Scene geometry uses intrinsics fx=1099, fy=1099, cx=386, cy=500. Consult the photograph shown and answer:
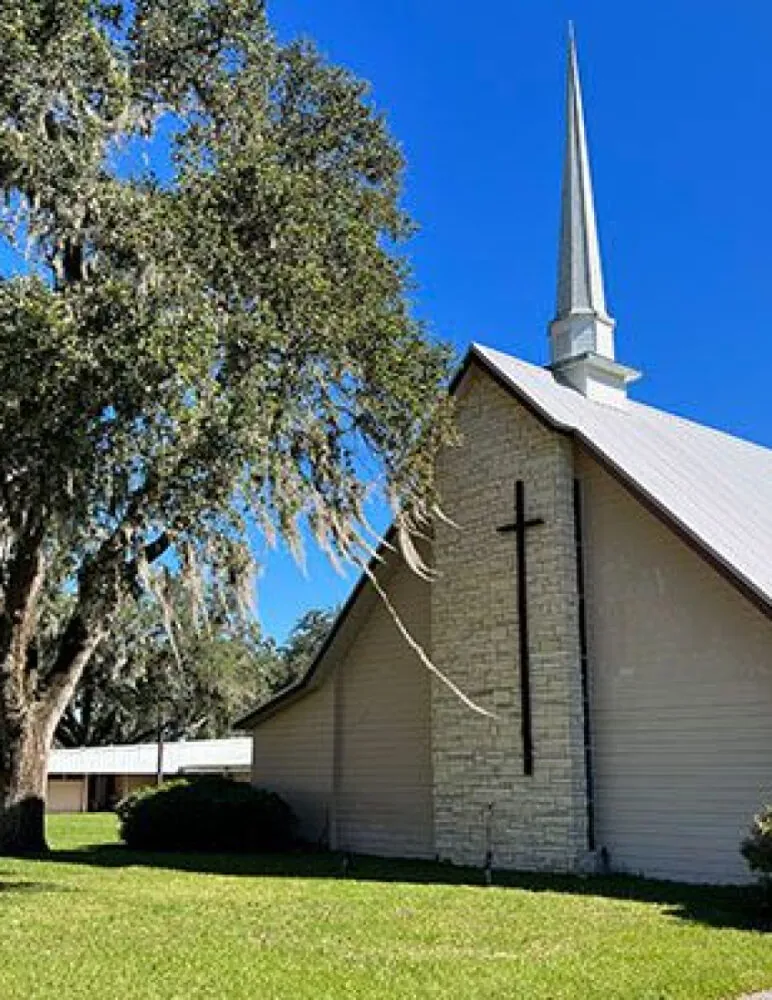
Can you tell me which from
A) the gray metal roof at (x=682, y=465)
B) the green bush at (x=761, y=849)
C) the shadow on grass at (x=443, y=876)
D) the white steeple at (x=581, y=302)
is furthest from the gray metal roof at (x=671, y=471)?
the shadow on grass at (x=443, y=876)

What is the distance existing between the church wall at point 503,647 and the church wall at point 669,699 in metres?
0.40

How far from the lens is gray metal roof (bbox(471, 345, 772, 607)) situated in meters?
12.4

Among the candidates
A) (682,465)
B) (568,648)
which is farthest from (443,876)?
(682,465)

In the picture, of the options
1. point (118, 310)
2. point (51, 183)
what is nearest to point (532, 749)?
point (118, 310)

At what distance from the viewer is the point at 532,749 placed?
13695 millimetres

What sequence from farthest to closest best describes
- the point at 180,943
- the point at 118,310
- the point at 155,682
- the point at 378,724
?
the point at 155,682 < the point at 378,724 < the point at 118,310 < the point at 180,943

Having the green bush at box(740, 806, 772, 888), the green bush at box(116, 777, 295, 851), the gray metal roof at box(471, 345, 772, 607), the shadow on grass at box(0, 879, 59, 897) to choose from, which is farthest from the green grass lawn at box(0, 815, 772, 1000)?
the gray metal roof at box(471, 345, 772, 607)

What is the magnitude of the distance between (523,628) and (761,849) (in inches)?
197

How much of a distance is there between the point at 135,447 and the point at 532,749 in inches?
251

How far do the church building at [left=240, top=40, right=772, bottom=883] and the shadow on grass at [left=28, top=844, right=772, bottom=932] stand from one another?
0.56m

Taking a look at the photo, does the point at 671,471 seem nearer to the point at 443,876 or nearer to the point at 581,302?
the point at 581,302

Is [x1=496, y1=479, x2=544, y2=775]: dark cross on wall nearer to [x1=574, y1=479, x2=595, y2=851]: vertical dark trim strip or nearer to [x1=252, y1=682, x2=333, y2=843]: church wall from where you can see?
[x1=574, y1=479, x2=595, y2=851]: vertical dark trim strip

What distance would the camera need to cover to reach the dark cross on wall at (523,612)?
1377 centimetres

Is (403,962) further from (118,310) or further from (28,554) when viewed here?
(28,554)
